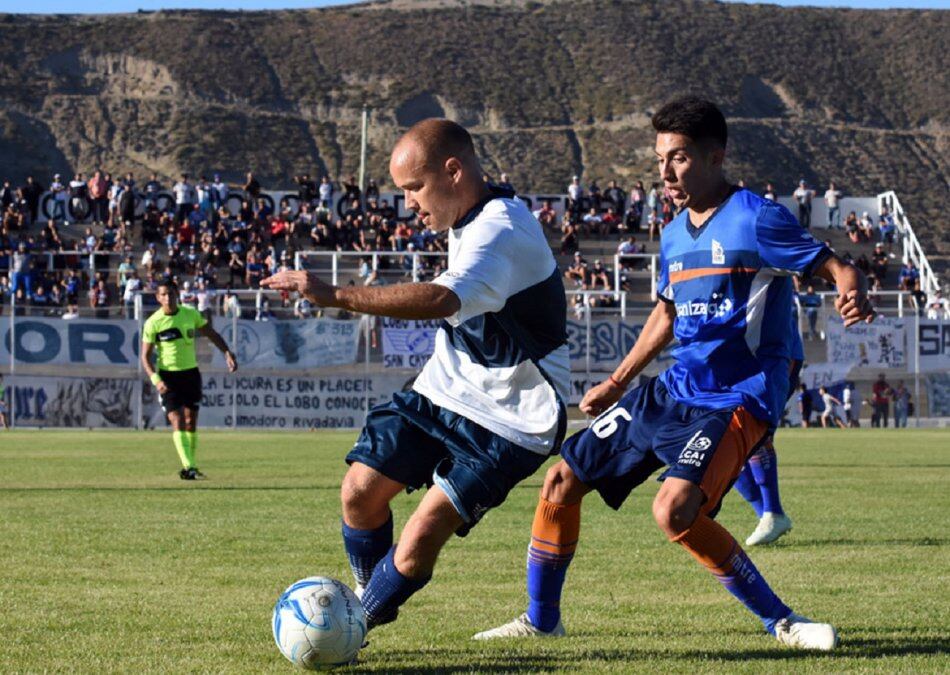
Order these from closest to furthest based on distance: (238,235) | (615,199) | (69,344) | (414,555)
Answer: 1. (414,555)
2. (69,344)
3. (238,235)
4. (615,199)

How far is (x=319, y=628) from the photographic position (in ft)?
18.3

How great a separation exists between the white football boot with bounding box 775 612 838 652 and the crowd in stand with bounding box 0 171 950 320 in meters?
34.1

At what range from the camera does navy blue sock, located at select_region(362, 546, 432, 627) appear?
574 centimetres

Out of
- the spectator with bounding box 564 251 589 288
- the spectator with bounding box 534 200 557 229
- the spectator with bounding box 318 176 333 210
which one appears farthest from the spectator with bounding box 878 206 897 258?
the spectator with bounding box 318 176 333 210

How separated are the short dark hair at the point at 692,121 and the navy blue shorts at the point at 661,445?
1049mm

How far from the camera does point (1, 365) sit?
33094mm

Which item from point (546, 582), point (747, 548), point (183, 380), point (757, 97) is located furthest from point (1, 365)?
point (757, 97)

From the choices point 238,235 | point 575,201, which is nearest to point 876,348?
point 575,201

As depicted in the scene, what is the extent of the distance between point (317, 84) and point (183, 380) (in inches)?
3755

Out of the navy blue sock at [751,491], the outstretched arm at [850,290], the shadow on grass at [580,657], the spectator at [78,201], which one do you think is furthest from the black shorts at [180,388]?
the spectator at [78,201]

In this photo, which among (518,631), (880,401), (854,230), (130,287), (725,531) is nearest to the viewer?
(725,531)

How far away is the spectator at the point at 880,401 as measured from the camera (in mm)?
36219

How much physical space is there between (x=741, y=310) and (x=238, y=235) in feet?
137

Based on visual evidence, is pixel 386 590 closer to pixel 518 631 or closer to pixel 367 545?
pixel 367 545
